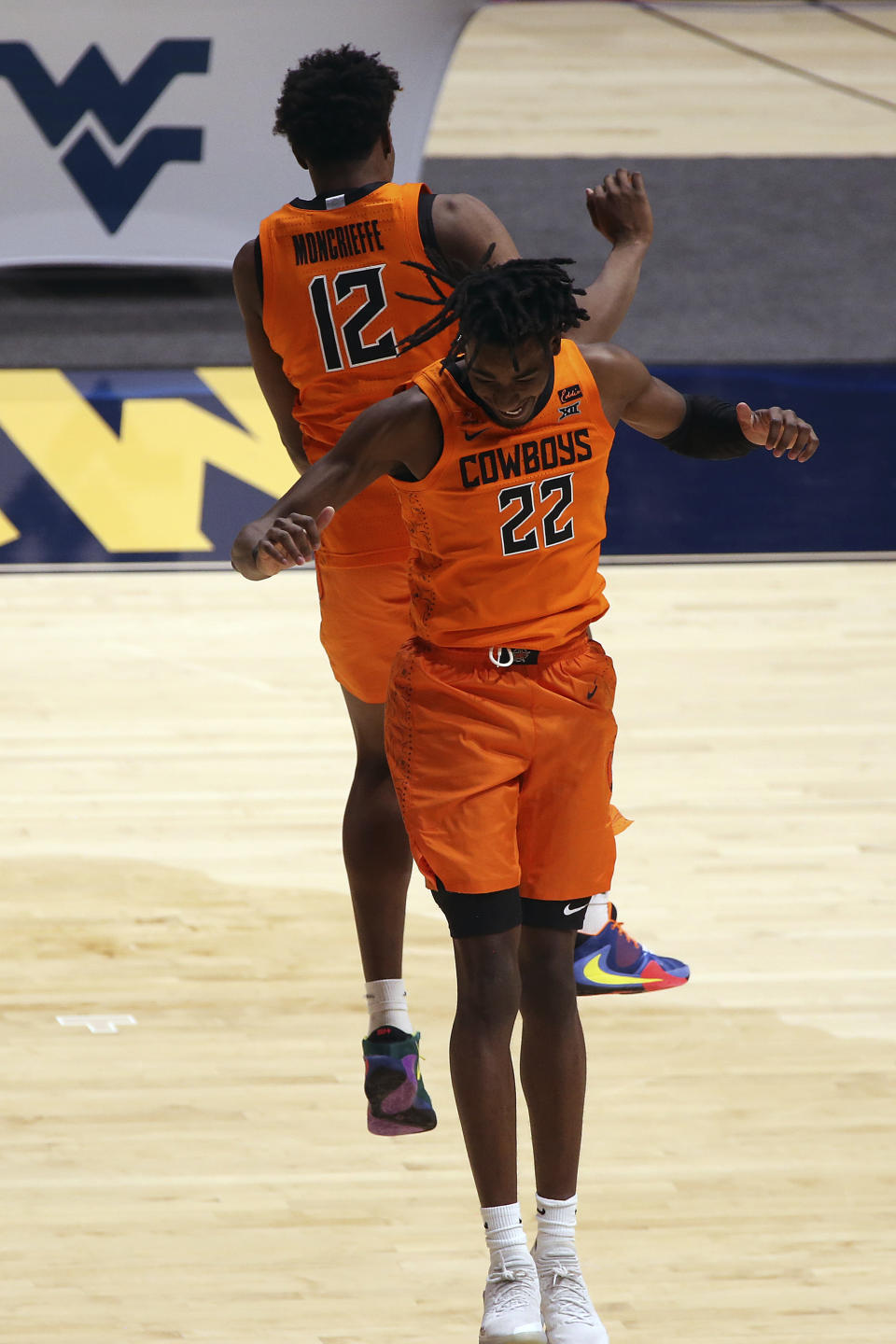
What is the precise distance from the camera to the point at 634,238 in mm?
2498

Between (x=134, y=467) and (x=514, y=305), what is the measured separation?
4.12m

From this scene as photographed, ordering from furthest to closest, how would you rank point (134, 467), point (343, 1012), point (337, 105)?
point (134, 467) < point (343, 1012) < point (337, 105)

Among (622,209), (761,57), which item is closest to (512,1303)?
(622,209)

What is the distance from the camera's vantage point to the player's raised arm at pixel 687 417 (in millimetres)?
2125

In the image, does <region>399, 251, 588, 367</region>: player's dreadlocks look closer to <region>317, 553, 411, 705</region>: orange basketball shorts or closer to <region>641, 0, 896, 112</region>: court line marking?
<region>317, 553, 411, 705</region>: orange basketball shorts

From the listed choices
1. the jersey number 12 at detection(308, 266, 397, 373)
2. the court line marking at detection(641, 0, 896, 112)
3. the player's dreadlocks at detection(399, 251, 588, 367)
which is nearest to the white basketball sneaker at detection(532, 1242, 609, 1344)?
the player's dreadlocks at detection(399, 251, 588, 367)

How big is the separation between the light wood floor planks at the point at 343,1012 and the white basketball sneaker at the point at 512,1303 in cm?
21

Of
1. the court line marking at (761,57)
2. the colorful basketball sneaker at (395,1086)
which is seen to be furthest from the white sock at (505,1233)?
the court line marking at (761,57)

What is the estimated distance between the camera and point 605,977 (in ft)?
9.87

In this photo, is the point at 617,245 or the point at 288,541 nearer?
the point at 288,541

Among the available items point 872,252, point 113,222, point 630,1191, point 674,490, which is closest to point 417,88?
point 113,222

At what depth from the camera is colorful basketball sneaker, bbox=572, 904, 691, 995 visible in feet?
9.81

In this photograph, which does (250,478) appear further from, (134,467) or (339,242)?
(339,242)

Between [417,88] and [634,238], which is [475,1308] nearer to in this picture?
[634,238]
